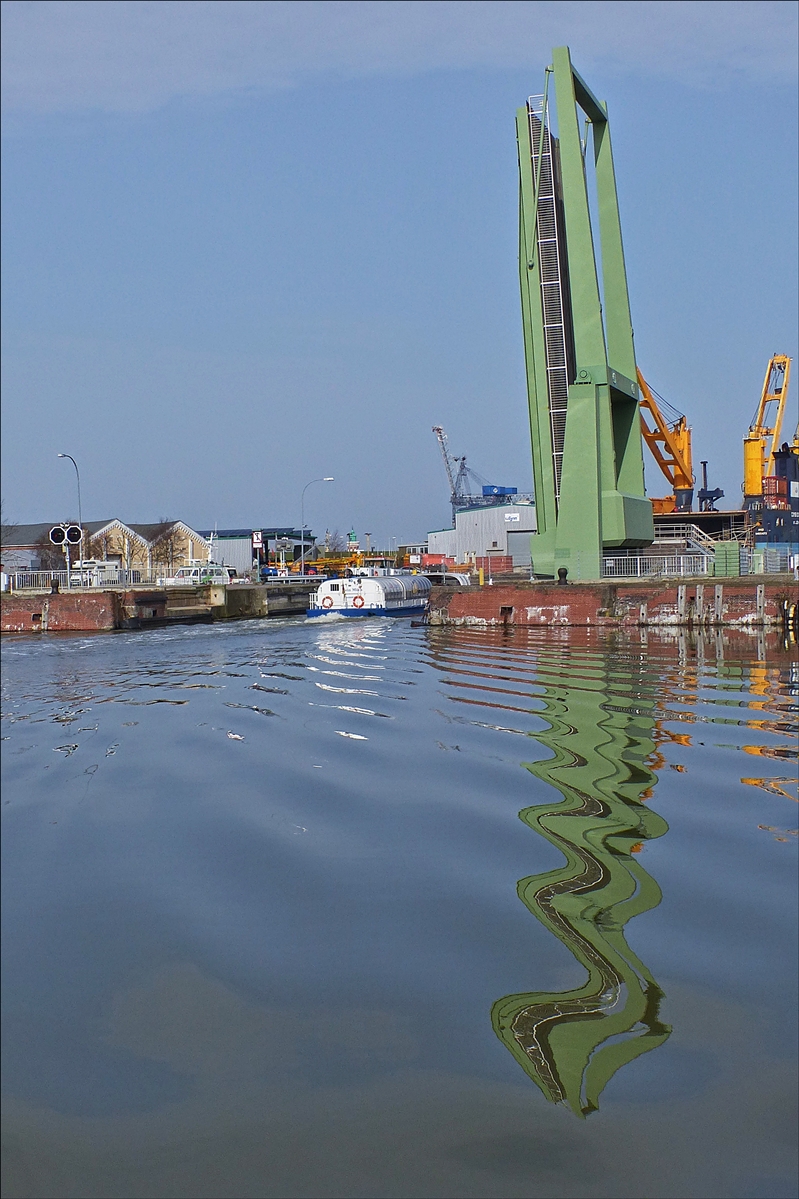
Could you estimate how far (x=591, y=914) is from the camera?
212 inches

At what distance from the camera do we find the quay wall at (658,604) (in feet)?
87.7

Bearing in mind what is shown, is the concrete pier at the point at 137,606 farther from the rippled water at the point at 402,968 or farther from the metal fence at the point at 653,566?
the rippled water at the point at 402,968

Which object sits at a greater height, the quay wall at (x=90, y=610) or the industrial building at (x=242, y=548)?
the industrial building at (x=242, y=548)

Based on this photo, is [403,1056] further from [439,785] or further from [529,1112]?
[439,785]

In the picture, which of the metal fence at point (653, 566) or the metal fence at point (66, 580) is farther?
the metal fence at point (66, 580)

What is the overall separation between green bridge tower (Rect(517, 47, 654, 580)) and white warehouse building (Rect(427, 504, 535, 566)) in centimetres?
3735

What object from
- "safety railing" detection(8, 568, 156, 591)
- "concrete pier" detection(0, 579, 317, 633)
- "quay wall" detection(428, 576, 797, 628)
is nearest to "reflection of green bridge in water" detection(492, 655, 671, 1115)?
"quay wall" detection(428, 576, 797, 628)

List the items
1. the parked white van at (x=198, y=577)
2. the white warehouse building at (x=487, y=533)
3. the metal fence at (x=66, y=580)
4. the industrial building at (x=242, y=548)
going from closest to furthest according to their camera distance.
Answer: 1. the metal fence at (x=66, y=580)
2. the parked white van at (x=198, y=577)
3. the white warehouse building at (x=487, y=533)
4. the industrial building at (x=242, y=548)

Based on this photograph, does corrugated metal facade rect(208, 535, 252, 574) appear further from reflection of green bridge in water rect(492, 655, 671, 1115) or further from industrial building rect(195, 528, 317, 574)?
reflection of green bridge in water rect(492, 655, 671, 1115)

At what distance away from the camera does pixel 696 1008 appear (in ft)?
14.4

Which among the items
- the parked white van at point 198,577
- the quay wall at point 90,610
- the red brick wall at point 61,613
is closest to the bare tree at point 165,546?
the parked white van at point 198,577

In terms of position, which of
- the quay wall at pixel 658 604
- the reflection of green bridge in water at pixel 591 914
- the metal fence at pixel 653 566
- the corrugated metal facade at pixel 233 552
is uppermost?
the corrugated metal facade at pixel 233 552

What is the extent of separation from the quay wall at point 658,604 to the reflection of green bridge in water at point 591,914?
55.8ft

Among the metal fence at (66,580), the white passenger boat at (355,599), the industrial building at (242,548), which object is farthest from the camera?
the industrial building at (242,548)
